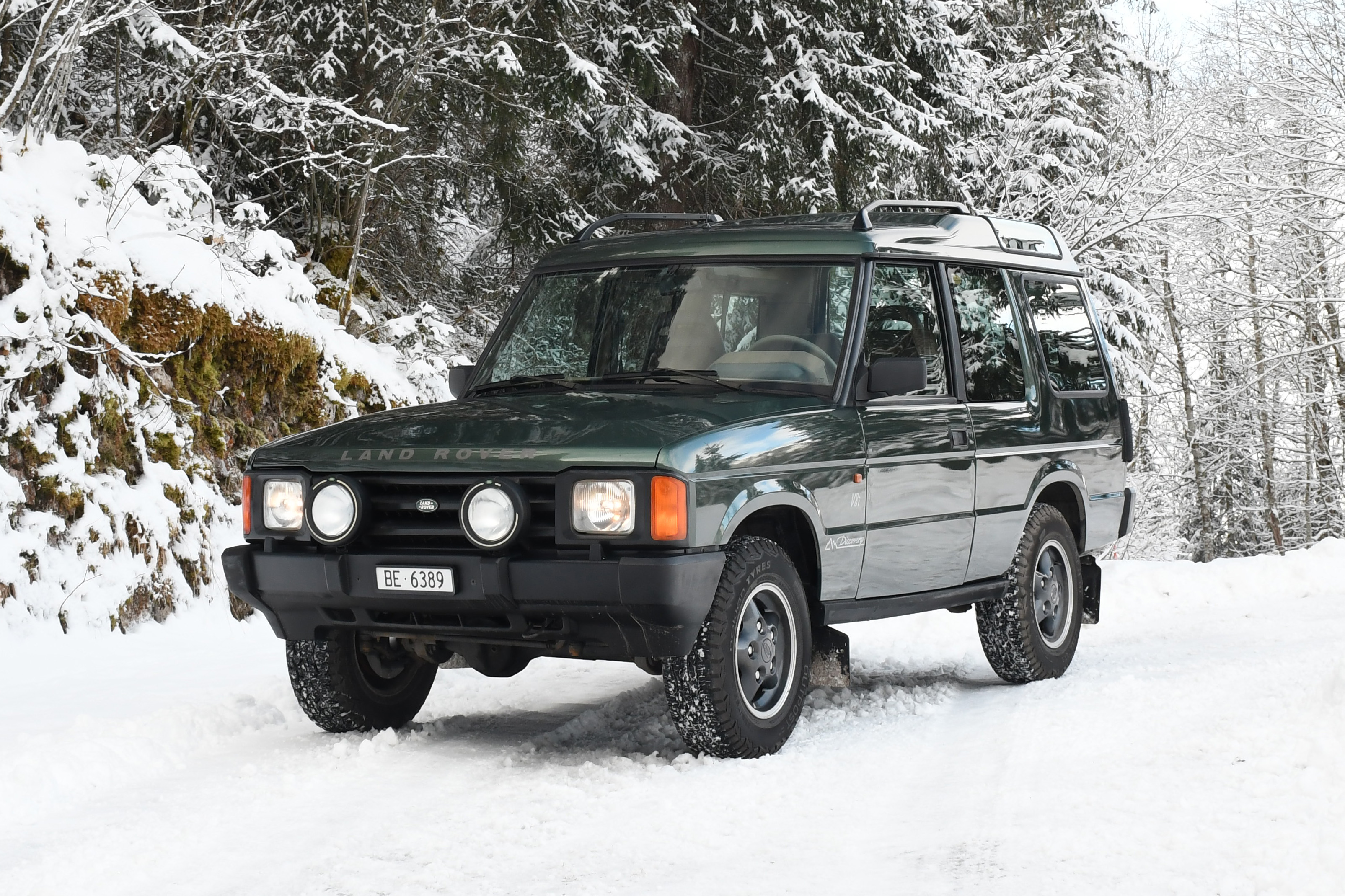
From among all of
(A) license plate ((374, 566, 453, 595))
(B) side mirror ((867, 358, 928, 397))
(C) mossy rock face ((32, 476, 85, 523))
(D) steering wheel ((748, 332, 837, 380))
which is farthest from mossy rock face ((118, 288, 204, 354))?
(B) side mirror ((867, 358, 928, 397))

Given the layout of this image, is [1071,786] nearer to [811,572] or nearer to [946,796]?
[946,796]

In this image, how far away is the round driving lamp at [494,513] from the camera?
17.0 ft

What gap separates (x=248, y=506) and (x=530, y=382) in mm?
1301

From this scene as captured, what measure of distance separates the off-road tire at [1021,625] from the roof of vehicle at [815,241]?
4.67 ft

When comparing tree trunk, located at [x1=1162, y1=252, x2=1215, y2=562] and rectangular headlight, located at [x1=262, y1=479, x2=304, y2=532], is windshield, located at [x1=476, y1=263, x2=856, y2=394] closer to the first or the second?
rectangular headlight, located at [x1=262, y1=479, x2=304, y2=532]

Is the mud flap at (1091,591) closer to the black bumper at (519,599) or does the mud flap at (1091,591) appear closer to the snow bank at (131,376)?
the black bumper at (519,599)

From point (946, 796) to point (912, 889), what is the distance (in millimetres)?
1099

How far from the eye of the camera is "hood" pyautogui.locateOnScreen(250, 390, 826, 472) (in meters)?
5.16

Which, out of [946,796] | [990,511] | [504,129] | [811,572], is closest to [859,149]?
[504,129]

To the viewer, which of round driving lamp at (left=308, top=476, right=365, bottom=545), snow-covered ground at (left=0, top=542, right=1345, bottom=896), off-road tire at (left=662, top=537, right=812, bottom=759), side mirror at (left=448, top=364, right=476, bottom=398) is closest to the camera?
snow-covered ground at (left=0, top=542, right=1345, bottom=896)

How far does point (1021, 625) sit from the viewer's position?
7.38m

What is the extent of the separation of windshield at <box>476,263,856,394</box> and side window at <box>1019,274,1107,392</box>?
1887 millimetres

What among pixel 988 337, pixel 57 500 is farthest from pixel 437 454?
pixel 57 500

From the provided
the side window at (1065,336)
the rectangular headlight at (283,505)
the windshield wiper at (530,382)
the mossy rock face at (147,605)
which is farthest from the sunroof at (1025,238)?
the mossy rock face at (147,605)
